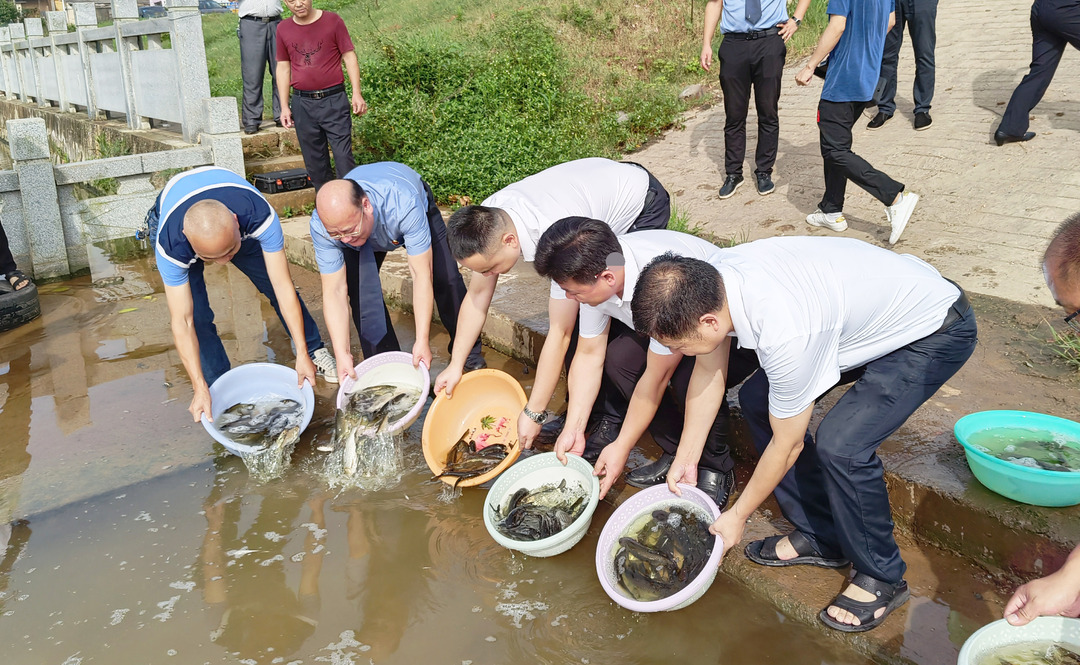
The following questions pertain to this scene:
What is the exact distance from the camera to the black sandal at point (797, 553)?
291cm

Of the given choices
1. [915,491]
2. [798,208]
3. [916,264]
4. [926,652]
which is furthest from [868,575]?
[798,208]

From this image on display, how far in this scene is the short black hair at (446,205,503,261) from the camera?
3.12m

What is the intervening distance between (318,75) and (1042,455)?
5.58 metres

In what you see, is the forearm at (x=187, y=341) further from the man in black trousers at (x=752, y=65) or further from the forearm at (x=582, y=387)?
the man in black trousers at (x=752, y=65)

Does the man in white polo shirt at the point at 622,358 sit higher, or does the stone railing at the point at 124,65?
the stone railing at the point at 124,65

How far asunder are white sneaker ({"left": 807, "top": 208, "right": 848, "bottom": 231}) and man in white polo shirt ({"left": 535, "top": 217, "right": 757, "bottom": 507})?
2878 mm

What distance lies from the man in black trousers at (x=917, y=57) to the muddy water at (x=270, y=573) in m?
4.77

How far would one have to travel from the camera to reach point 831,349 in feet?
7.67

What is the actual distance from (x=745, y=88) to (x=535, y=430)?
13.7 ft

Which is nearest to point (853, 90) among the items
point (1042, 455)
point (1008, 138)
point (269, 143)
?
point (1008, 138)

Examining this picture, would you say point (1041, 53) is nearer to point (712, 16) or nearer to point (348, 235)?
point (712, 16)

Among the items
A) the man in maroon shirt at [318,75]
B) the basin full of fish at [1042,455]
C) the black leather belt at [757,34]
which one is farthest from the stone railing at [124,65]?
the basin full of fish at [1042,455]

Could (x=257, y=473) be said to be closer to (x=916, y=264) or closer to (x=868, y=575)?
(x=868, y=575)

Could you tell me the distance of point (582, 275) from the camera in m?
2.63
